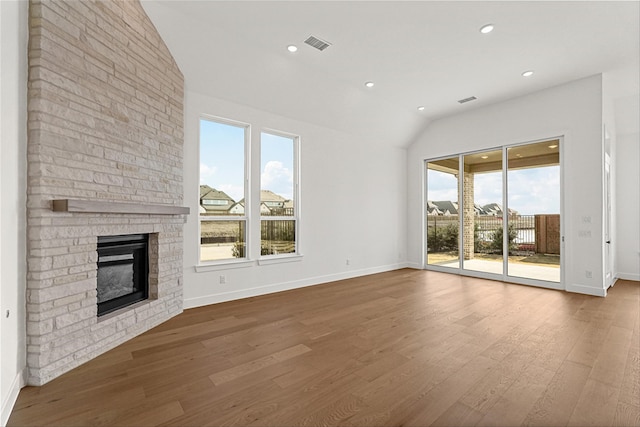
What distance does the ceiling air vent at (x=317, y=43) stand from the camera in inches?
150

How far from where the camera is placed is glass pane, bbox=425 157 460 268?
672 centimetres

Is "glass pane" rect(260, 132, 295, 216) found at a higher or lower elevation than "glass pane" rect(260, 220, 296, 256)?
higher

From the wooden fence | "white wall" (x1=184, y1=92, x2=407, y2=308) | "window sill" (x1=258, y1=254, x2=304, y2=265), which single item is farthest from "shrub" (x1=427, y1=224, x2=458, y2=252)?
"window sill" (x1=258, y1=254, x2=304, y2=265)

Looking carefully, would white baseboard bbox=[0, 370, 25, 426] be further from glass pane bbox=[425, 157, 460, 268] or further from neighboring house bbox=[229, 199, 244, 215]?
glass pane bbox=[425, 157, 460, 268]

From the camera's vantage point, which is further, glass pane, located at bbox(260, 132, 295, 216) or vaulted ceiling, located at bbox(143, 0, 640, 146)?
glass pane, located at bbox(260, 132, 295, 216)

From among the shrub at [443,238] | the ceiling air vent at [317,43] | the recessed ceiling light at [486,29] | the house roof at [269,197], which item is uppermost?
the recessed ceiling light at [486,29]

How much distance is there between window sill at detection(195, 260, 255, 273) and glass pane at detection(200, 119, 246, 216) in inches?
29.1

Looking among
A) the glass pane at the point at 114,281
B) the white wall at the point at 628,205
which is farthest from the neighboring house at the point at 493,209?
the glass pane at the point at 114,281

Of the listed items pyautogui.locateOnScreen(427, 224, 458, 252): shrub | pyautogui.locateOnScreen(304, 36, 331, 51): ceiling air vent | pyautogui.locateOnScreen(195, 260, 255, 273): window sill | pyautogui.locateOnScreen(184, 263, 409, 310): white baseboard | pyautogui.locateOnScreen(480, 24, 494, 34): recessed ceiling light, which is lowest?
pyautogui.locateOnScreen(184, 263, 409, 310): white baseboard

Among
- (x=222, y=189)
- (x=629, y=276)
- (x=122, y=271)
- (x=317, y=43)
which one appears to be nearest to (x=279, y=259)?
(x=222, y=189)

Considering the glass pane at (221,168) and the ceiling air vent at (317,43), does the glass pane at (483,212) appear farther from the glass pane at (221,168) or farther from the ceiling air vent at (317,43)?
the glass pane at (221,168)

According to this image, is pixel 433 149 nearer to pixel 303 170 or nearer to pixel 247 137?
pixel 303 170

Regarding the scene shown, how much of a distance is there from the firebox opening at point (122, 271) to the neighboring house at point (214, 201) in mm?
1015

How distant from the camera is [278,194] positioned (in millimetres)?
5219
